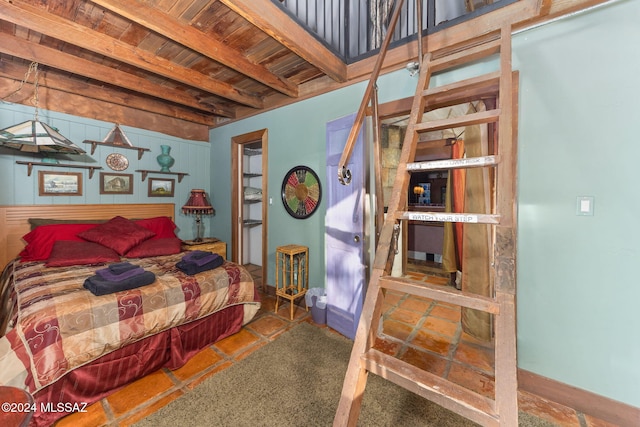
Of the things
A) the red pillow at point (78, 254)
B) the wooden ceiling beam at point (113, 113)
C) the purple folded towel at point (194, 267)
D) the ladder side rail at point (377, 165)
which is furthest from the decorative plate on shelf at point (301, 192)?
the wooden ceiling beam at point (113, 113)

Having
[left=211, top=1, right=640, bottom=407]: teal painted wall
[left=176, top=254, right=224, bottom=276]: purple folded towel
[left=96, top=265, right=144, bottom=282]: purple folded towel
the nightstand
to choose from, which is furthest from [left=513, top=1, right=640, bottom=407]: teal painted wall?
the nightstand

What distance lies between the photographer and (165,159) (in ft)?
12.1

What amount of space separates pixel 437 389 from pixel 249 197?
417 cm

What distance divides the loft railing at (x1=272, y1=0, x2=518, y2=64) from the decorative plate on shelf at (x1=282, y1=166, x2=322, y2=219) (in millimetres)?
1244

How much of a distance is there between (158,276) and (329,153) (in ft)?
6.14

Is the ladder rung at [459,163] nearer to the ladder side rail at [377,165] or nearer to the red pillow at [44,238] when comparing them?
the ladder side rail at [377,165]

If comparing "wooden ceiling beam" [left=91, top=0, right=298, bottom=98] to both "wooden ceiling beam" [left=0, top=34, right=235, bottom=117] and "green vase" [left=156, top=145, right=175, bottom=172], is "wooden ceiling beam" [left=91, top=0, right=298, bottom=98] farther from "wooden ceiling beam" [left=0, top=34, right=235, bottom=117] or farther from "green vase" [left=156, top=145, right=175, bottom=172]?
"green vase" [left=156, top=145, right=175, bottom=172]

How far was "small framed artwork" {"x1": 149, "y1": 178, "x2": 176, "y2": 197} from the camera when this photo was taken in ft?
12.2

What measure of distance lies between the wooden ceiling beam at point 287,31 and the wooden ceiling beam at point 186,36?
61 cm

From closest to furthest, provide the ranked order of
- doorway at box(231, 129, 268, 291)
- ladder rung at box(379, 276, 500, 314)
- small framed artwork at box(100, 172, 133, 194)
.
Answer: ladder rung at box(379, 276, 500, 314) → small framed artwork at box(100, 172, 133, 194) → doorway at box(231, 129, 268, 291)

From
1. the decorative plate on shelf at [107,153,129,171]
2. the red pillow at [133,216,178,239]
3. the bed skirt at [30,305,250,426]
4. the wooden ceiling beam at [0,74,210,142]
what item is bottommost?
the bed skirt at [30,305,250,426]

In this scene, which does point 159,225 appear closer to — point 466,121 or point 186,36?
point 186,36

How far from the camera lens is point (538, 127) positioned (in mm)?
1691

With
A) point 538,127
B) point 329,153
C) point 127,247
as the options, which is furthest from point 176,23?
point 538,127
